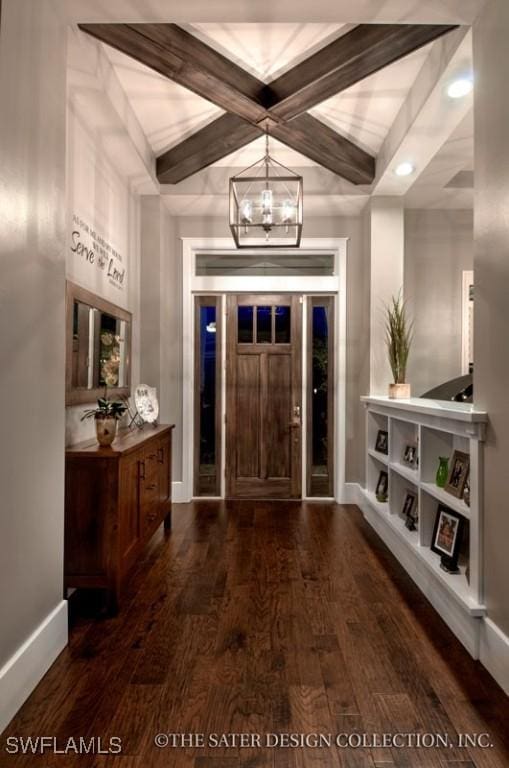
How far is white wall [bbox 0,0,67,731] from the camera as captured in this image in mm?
1855

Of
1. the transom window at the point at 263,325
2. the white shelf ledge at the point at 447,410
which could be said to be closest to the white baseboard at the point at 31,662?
the white shelf ledge at the point at 447,410

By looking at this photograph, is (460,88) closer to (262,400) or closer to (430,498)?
(430,498)

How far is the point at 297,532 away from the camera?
4176 mm

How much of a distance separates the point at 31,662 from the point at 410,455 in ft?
9.12

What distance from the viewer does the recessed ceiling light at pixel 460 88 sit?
3.00 meters

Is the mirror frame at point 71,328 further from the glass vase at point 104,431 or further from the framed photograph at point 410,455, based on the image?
the framed photograph at point 410,455

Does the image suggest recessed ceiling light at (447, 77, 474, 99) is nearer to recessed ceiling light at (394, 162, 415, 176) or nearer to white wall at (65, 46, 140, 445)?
recessed ceiling light at (394, 162, 415, 176)

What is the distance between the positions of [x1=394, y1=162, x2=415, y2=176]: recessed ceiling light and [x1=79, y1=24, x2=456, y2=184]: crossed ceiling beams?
0.59m

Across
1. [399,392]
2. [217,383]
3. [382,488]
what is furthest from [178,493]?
[399,392]

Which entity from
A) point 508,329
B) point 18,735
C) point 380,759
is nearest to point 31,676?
point 18,735

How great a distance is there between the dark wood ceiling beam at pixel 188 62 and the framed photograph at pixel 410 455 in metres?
2.72

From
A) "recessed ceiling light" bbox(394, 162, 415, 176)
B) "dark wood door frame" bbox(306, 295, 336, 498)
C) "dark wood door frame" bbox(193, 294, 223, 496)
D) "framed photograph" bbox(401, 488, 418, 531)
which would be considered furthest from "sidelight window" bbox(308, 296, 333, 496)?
"framed photograph" bbox(401, 488, 418, 531)

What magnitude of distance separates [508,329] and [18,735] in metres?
2.46

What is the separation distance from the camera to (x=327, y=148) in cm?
427
